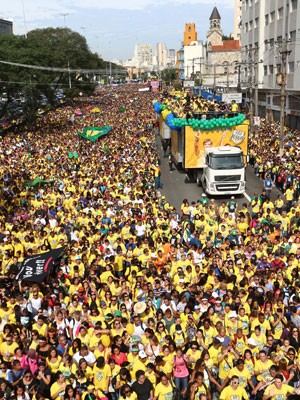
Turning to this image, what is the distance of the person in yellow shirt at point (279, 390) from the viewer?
6.86 meters

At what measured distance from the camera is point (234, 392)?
22.8ft

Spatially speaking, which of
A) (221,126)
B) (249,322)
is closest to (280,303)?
(249,322)

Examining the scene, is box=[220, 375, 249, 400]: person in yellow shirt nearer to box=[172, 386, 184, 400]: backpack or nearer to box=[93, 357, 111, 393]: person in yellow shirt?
box=[172, 386, 184, 400]: backpack

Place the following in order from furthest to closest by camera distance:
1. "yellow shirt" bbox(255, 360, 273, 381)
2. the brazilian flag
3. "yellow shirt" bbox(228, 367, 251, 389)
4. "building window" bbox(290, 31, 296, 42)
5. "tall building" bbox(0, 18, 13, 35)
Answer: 1. "tall building" bbox(0, 18, 13, 35)
2. "building window" bbox(290, 31, 296, 42)
3. the brazilian flag
4. "yellow shirt" bbox(255, 360, 273, 381)
5. "yellow shirt" bbox(228, 367, 251, 389)

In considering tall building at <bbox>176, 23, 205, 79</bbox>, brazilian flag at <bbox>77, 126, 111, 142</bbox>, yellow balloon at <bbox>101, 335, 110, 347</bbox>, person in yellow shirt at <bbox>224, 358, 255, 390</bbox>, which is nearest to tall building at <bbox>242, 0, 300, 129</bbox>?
brazilian flag at <bbox>77, 126, 111, 142</bbox>

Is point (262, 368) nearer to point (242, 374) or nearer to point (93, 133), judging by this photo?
point (242, 374)

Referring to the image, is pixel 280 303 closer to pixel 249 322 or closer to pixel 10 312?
pixel 249 322

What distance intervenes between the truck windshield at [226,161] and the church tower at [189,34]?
172 meters

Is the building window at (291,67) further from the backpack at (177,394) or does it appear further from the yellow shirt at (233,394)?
the yellow shirt at (233,394)

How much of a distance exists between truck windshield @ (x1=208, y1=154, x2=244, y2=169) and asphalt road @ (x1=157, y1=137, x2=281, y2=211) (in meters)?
1.62

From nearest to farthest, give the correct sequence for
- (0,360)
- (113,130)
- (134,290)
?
(0,360) → (134,290) → (113,130)

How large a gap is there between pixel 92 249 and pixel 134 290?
2267 millimetres

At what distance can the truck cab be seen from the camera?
845 inches

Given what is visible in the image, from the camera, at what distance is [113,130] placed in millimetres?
40812
